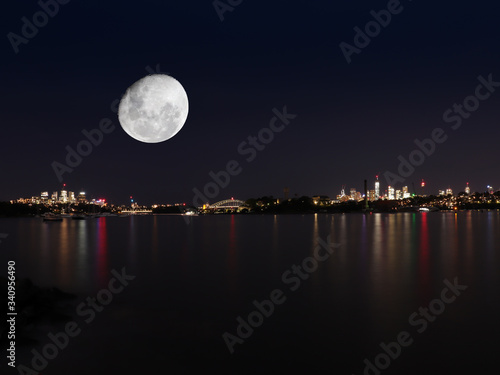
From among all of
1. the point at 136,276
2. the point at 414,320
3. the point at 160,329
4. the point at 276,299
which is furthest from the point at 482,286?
the point at 136,276

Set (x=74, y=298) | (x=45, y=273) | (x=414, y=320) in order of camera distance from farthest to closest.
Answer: (x=45, y=273)
(x=74, y=298)
(x=414, y=320)

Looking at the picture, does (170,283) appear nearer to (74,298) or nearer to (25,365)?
(74,298)

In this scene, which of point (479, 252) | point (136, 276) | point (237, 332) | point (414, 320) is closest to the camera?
point (237, 332)

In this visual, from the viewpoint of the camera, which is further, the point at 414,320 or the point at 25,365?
the point at 414,320

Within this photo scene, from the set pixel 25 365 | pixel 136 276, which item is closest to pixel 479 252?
pixel 136 276

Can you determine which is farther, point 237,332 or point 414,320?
point 414,320

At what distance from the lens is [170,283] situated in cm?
1827

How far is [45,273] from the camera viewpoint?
71.9ft

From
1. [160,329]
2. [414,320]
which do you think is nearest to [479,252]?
[414,320]

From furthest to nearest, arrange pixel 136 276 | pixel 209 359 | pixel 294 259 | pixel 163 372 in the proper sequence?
pixel 294 259 < pixel 136 276 < pixel 209 359 < pixel 163 372

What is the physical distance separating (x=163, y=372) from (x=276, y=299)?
6954 mm

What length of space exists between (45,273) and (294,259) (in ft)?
44.9

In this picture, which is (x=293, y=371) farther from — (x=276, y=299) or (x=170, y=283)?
(x=170, y=283)

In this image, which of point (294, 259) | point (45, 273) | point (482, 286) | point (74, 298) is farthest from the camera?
point (294, 259)
